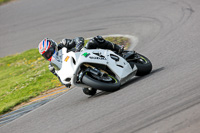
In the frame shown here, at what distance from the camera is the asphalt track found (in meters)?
5.48

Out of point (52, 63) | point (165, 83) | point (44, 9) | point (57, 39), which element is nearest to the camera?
point (165, 83)

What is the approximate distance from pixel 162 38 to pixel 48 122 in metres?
6.29

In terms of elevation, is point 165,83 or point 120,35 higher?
point 165,83

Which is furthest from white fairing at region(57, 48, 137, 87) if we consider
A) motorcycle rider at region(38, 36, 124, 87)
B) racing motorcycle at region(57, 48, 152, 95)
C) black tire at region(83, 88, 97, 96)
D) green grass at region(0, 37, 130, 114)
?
green grass at region(0, 37, 130, 114)

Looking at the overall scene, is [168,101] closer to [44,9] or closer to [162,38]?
[162,38]

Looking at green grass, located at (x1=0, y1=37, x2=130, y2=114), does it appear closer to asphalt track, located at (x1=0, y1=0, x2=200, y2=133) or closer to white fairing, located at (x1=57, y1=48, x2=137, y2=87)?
asphalt track, located at (x1=0, y1=0, x2=200, y2=133)

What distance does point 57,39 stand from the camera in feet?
55.1

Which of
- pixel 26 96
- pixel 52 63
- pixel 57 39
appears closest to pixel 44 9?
pixel 57 39

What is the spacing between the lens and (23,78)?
504 inches

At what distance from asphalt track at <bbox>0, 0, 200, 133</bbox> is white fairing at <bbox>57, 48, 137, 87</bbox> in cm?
31

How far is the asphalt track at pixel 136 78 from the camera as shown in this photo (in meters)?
5.48

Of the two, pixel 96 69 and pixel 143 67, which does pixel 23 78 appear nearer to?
pixel 143 67

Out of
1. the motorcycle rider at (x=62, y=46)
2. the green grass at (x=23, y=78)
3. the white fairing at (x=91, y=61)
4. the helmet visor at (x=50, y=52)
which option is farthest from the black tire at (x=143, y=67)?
the green grass at (x=23, y=78)

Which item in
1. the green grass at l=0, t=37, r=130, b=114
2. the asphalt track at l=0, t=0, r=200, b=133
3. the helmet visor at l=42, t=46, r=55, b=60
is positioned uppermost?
the helmet visor at l=42, t=46, r=55, b=60
